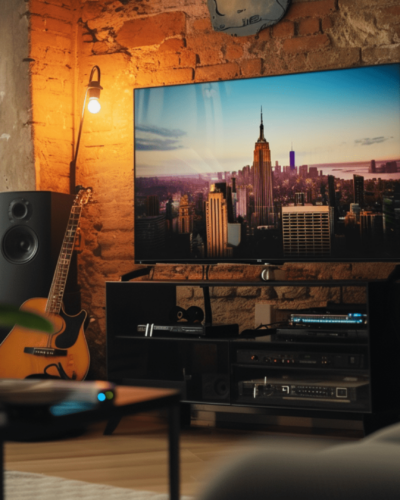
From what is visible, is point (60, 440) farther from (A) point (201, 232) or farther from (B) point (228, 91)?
(B) point (228, 91)

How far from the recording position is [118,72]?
4.23m

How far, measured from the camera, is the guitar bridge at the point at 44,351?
357cm

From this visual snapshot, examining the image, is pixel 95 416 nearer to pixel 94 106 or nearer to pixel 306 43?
pixel 306 43

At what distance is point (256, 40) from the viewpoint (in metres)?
3.87

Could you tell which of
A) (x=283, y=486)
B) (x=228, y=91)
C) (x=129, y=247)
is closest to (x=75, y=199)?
(x=129, y=247)

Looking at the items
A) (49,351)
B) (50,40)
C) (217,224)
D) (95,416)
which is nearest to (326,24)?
(217,224)

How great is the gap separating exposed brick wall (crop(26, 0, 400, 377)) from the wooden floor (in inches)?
26.9

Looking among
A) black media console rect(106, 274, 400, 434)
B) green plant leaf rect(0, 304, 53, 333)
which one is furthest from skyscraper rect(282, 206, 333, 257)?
green plant leaf rect(0, 304, 53, 333)

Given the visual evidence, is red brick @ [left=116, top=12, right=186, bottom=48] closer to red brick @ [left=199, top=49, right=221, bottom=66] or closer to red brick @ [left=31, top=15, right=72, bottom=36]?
red brick @ [left=199, top=49, right=221, bottom=66]

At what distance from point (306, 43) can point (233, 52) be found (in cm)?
41

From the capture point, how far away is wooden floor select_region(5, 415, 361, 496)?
2693mm

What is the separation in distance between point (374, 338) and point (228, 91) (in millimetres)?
1408

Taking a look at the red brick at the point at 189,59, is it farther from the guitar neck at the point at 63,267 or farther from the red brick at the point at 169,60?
the guitar neck at the point at 63,267

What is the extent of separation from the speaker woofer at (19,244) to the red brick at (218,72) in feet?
4.08
